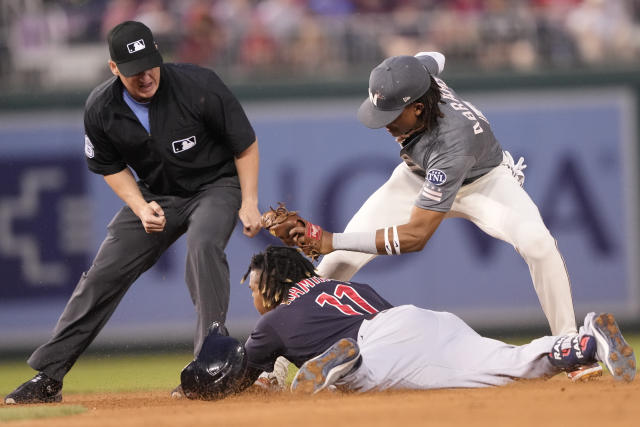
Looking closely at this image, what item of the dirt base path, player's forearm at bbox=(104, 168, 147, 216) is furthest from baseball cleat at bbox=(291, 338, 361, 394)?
player's forearm at bbox=(104, 168, 147, 216)

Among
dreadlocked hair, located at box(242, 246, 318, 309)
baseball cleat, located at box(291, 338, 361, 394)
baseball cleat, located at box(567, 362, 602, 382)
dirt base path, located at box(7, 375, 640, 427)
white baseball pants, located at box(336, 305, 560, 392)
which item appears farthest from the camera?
dreadlocked hair, located at box(242, 246, 318, 309)

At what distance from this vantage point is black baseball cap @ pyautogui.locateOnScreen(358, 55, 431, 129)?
6090 mm

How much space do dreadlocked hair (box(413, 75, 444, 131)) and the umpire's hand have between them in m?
1.68

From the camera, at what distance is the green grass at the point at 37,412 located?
5576 mm

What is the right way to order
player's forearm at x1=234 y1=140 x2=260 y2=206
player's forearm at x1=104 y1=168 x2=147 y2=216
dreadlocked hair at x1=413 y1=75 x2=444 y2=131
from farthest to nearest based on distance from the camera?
player's forearm at x1=234 y1=140 x2=260 y2=206, player's forearm at x1=104 y1=168 x2=147 y2=216, dreadlocked hair at x1=413 y1=75 x2=444 y2=131

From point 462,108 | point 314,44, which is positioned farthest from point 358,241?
point 314,44

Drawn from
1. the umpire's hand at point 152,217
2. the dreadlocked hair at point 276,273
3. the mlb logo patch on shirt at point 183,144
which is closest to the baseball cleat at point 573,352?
the dreadlocked hair at point 276,273

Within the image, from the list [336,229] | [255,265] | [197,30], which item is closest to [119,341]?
[336,229]

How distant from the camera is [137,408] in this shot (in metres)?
5.75

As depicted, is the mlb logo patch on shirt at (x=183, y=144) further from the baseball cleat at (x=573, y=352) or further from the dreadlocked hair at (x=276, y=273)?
the baseball cleat at (x=573, y=352)

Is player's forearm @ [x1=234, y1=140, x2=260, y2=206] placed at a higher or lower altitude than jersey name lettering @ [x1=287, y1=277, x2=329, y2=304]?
higher

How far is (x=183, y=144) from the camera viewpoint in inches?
258

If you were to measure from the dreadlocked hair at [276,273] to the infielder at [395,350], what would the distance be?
0.09 metres

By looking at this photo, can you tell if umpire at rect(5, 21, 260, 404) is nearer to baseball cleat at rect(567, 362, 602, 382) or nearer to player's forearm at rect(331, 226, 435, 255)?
player's forearm at rect(331, 226, 435, 255)
